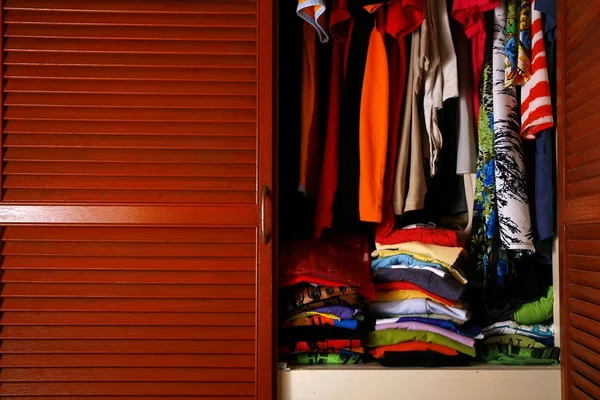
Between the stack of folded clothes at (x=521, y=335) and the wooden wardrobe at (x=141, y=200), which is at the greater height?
the wooden wardrobe at (x=141, y=200)

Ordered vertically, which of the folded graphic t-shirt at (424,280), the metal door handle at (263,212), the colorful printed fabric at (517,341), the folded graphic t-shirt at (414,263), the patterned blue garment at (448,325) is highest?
the metal door handle at (263,212)

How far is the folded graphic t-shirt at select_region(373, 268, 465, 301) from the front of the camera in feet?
4.66

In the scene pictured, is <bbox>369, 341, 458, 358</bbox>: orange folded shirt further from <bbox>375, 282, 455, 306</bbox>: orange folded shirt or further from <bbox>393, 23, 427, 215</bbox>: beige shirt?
<bbox>393, 23, 427, 215</bbox>: beige shirt

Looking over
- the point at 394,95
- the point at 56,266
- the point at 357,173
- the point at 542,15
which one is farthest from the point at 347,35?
the point at 56,266

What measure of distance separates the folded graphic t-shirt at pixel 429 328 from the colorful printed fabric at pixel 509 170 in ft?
0.88

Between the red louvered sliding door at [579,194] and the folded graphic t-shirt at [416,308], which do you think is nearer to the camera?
the red louvered sliding door at [579,194]

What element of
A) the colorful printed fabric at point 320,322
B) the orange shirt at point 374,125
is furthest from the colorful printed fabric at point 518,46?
the colorful printed fabric at point 320,322

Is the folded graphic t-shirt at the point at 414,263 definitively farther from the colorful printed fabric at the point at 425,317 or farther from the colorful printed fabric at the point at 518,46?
the colorful printed fabric at the point at 518,46

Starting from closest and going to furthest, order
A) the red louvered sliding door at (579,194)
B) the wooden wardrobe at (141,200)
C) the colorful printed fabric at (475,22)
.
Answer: the red louvered sliding door at (579,194) < the wooden wardrobe at (141,200) < the colorful printed fabric at (475,22)

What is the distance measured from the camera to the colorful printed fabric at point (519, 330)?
1.49 m

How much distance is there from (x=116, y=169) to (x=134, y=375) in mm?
516

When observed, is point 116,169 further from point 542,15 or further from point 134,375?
point 542,15

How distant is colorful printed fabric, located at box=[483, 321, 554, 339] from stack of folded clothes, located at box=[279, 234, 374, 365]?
37 cm

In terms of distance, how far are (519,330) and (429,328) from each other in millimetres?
274
